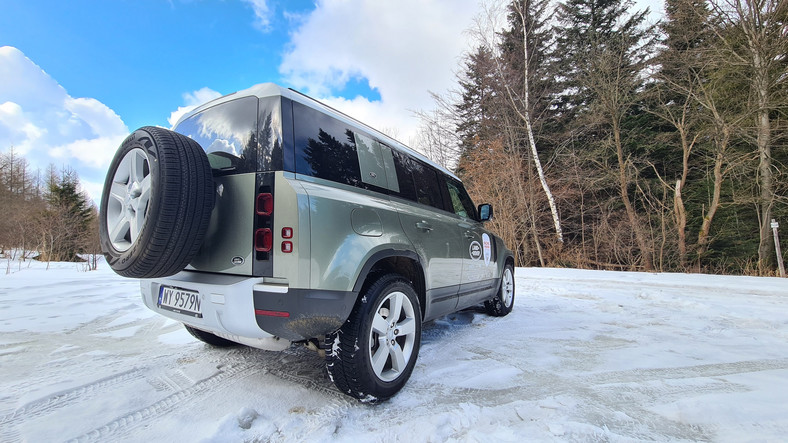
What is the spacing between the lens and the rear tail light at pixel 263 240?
5.58ft

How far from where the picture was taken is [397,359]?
2160mm

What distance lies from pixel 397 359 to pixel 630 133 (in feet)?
53.4

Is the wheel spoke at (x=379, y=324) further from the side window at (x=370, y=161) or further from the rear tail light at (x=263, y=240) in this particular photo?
the side window at (x=370, y=161)

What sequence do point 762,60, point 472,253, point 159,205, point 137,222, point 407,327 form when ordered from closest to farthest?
1. point 159,205
2. point 137,222
3. point 407,327
4. point 472,253
5. point 762,60

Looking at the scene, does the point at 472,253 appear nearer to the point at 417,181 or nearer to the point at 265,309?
the point at 417,181

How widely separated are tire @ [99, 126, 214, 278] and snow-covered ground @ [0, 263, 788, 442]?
0.82 m

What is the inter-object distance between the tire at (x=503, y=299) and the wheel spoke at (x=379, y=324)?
8.38 feet

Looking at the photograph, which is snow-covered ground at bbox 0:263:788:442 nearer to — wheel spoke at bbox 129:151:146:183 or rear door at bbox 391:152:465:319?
rear door at bbox 391:152:465:319

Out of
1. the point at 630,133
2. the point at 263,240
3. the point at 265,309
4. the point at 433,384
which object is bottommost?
the point at 433,384

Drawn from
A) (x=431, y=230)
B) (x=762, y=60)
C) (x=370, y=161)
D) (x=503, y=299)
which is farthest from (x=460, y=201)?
(x=762, y=60)

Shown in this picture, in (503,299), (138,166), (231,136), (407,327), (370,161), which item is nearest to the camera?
(138,166)

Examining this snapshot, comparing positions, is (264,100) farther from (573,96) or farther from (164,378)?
(573,96)

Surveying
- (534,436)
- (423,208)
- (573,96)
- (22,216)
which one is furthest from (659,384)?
(22,216)

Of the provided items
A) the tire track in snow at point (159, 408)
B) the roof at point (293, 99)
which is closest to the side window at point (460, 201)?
the roof at point (293, 99)
